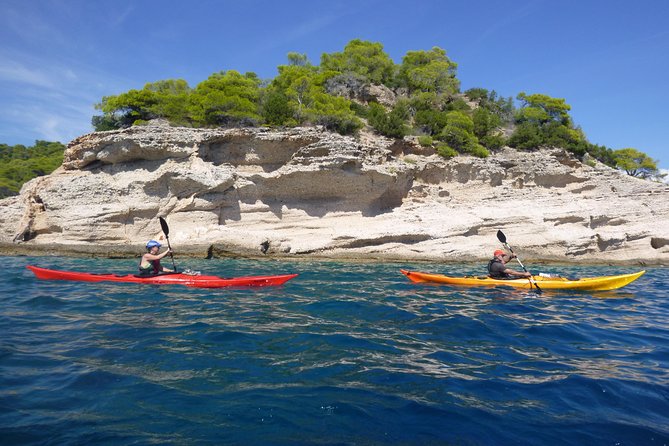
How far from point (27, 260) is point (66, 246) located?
1789mm

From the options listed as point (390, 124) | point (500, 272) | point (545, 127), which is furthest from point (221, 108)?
point (545, 127)

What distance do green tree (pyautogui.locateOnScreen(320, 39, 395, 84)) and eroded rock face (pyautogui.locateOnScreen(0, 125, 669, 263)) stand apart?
50.2 ft

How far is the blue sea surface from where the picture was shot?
3328 millimetres

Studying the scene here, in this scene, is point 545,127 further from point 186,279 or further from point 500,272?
point 186,279

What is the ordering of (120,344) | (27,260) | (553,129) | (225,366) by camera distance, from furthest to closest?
(553,129) < (27,260) < (120,344) < (225,366)

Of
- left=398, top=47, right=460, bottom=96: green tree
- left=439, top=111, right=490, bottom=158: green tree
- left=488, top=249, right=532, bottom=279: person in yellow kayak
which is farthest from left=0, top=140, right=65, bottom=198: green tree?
left=488, top=249, right=532, bottom=279: person in yellow kayak

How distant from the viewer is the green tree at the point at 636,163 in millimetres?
31734

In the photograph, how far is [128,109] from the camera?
953 inches

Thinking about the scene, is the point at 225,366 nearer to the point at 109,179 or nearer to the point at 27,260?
the point at 27,260

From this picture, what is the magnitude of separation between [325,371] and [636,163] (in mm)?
36754

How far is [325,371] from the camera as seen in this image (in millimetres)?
4605

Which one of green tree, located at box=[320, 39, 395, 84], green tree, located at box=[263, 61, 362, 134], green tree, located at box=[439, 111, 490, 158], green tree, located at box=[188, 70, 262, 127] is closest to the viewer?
green tree, located at box=[188, 70, 262, 127]

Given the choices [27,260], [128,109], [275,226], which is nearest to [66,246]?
[27,260]

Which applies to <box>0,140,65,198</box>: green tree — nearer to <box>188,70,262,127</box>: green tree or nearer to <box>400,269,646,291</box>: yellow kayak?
<box>188,70,262,127</box>: green tree
